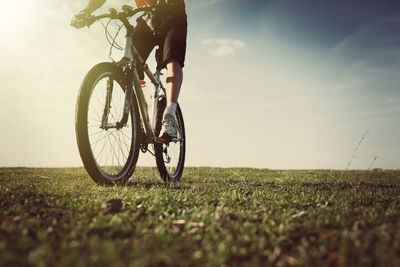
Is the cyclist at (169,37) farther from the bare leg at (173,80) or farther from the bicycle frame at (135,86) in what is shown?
the bicycle frame at (135,86)

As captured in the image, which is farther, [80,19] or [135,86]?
[135,86]

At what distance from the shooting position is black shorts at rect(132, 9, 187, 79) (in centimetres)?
361

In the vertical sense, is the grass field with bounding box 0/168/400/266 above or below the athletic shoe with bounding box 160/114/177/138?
below

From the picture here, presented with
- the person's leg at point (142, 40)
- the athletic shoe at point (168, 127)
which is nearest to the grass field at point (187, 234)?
the athletic shoe at point (168, 127)

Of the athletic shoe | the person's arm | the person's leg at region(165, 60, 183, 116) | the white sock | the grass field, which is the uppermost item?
the person's arm

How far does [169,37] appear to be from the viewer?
11.9ft

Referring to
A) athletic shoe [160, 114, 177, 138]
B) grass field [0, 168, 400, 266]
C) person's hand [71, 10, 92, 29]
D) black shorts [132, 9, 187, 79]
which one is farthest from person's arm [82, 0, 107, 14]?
grass field [0, 168, 400, 266]

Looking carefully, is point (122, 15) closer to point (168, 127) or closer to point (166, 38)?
point (166, 38)

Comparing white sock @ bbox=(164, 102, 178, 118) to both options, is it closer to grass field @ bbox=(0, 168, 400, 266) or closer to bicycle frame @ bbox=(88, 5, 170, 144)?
bicycle frame @ bbox=(88, 5, 170, 144)

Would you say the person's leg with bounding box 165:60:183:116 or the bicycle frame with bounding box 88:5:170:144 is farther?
the person's leg with bounding box 165:60:183:116

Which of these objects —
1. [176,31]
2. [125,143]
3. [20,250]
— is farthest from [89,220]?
[176,31]

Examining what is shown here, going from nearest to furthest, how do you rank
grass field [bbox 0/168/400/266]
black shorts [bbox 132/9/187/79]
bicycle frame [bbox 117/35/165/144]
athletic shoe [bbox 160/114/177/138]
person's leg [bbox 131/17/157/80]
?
1. grass field [bbox 0/168/400/266]
2. bicycle frame [bbox 117/35/165/144]
3. athletic shoe [bbox 160/114/177/138]
4. black shorts [bbox 132/9/187/79]
5. person's leg [bbox 131/17/157/80]

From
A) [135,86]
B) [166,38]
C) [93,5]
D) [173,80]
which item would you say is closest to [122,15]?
[93,5]

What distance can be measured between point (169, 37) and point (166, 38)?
66mm
